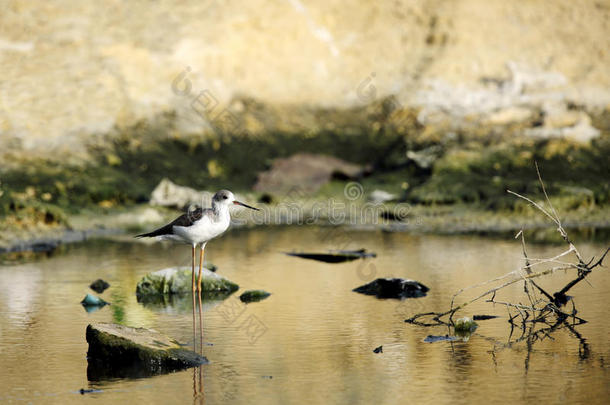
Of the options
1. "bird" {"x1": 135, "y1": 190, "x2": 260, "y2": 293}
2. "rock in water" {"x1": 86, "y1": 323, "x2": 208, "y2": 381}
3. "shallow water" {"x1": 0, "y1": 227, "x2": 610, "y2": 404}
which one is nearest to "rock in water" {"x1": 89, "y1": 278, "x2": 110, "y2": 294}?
"shallow water" {"x1": 0, "y1": 227, "x2": 610, "y2": 404}

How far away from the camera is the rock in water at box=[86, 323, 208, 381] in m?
8.12

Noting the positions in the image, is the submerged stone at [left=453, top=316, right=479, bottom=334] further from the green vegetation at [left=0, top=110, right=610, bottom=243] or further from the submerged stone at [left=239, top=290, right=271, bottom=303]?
the green vegetation at [left=0, top=110, right=610, bottom=243]

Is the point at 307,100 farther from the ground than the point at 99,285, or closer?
farther from the ground

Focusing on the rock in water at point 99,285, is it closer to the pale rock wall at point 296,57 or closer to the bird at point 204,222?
the bird at point 204,222

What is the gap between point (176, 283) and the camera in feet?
40.3

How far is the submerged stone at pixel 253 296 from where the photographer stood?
38.1 ft

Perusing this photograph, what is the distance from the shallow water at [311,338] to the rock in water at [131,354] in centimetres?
17

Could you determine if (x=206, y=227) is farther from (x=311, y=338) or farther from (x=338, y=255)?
(x=338, y=255)

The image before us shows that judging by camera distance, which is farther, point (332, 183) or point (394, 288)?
point (332, 183)

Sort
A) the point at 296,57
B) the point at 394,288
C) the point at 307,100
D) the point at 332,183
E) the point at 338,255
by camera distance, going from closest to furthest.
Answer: the point at 394,288
the point at 338,255
the point at 332,183
the point at 307,100
the point at 296,57

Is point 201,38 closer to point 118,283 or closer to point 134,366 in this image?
point 118,283

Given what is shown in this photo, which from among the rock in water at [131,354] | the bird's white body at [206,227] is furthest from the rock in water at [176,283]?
the rock in water at [131,354]

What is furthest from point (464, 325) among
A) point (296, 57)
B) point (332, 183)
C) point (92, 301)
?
point (296, 57)

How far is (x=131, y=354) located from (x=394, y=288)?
4413 mm
